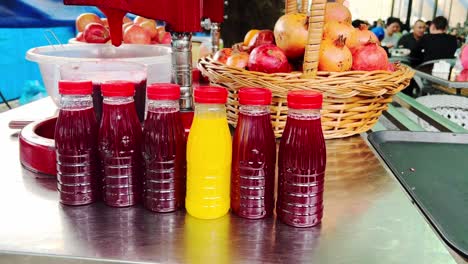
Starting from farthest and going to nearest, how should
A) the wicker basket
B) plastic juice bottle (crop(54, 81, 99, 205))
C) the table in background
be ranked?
the table in background
the wicker basket
plastic juice bottle (crop(54, 81, 99, 205))

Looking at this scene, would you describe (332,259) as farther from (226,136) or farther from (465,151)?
(465,151)

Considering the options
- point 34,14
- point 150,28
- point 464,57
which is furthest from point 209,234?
point 464,57

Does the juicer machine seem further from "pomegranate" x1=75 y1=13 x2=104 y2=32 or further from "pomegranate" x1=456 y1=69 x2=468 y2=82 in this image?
"pomegranate" x1=456 y1=69 x2=468 y2=82

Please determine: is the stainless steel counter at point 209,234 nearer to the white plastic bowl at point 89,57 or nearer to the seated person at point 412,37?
the white plastic bowl at point 89,57

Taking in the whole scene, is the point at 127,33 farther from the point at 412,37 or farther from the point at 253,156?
the point at 412,37

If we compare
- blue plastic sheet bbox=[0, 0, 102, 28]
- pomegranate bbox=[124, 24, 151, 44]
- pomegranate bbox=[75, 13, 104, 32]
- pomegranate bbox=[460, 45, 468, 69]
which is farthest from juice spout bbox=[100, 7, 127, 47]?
pomegranate bbox=[460, 45, 468, 69]

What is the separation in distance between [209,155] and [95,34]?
1.13 metres

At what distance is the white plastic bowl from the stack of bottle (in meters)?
0.41

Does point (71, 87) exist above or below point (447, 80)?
above

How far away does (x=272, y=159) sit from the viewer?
723 millimetres

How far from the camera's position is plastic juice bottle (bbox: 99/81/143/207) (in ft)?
2.38

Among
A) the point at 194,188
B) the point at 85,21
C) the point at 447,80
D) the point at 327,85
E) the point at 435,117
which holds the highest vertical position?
the point at 85,21

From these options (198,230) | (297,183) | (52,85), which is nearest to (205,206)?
(198,230)

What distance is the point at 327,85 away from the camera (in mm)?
1048
